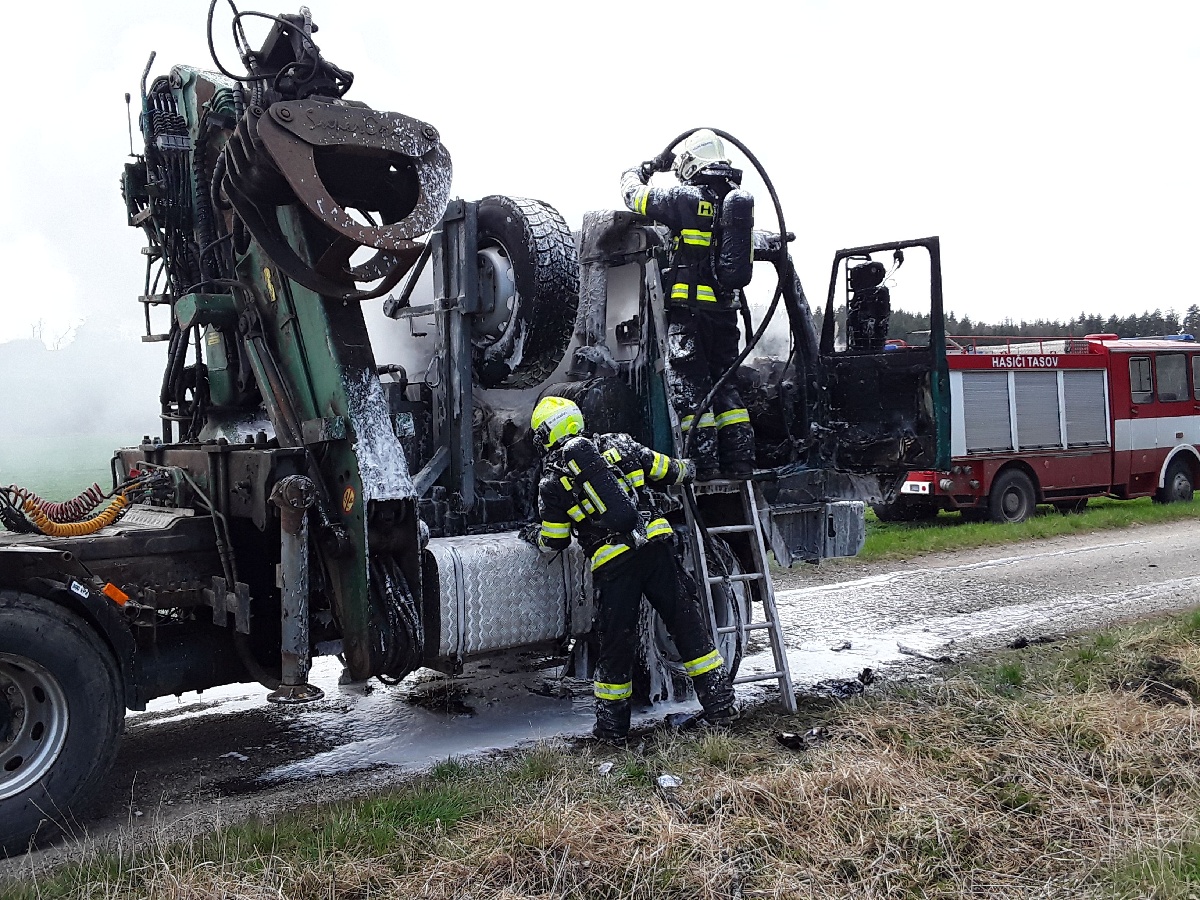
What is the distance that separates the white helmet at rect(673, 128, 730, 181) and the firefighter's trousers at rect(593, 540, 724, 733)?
7.30 feet

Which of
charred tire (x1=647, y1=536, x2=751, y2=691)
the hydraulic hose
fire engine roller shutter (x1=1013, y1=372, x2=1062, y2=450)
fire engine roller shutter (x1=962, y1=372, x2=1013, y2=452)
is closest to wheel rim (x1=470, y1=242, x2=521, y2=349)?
charred tire (x1=647, y1=536, x2=751, y2=691)

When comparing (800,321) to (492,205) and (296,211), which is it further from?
(296,211)

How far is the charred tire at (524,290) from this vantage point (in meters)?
5.71

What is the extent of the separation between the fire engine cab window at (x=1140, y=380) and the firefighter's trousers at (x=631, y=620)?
1297 cm

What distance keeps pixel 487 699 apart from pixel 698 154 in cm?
A: 340

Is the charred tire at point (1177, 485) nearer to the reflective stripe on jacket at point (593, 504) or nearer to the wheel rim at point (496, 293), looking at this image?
the reflective stripe on jacket at point (593, 504)

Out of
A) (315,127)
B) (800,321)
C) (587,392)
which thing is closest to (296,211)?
(315,127)

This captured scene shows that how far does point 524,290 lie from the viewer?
18.8ft

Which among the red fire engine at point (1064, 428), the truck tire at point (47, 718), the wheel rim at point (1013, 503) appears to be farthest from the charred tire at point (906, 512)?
the truck tire at point (47, 718)

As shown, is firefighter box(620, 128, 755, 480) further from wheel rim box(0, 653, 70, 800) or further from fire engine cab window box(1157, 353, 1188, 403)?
fire engine cab window box(1157, 353, 1188, 403)

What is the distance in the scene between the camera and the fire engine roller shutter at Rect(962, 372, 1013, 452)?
14086mm

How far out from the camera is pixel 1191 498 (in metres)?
16.6

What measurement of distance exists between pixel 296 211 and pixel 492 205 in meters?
1.37

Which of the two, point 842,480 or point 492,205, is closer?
point 492,205
